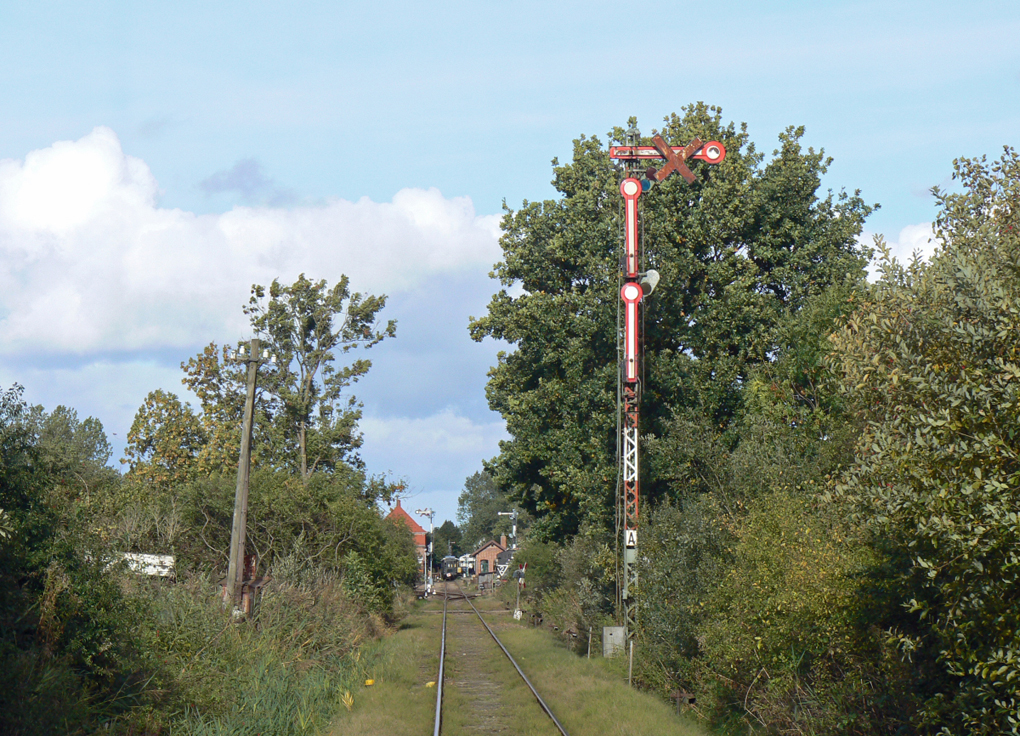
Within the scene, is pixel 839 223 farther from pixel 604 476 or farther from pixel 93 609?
pixel 93 609

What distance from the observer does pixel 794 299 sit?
92.6 ft

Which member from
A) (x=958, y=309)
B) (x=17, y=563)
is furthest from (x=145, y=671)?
(x=958, y=309)

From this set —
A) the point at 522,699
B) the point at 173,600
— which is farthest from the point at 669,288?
the point at 173,600

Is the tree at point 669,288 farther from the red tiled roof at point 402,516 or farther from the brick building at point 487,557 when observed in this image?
the brick building at point 487,557

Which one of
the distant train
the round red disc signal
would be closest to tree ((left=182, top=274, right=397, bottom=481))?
the round red disc signal

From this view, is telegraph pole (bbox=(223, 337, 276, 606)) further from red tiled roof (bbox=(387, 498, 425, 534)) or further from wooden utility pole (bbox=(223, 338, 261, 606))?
red tiled roof (bbox=(387, 498, 425, 534))

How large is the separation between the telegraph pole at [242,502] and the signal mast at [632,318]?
28.2ft

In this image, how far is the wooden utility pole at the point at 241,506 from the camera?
2005 centimetres

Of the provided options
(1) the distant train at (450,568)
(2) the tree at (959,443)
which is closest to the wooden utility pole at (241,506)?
(2) the tree at (959,443)

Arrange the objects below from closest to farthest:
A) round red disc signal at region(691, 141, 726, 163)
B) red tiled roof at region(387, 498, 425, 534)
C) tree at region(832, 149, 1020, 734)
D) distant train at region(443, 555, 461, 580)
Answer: tree at region(832, 149, 1020, 734) → round red disc signal at region(691, 141, 726, 163) → red tiled roof at region(387, 498, 425, 534) → distant train at region(443, 555, 461, 580)

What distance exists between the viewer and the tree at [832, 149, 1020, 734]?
21.0 feet

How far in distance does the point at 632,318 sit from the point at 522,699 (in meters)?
9.34

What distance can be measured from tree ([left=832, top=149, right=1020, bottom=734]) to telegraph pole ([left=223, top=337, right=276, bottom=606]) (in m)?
14.8

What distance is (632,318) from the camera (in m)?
22.7
